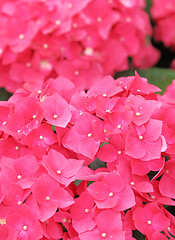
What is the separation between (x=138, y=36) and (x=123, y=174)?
84 cm

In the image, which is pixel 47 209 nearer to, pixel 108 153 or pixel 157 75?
pixel 108 153

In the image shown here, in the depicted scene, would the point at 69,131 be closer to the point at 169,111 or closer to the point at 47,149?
the point at 47,149

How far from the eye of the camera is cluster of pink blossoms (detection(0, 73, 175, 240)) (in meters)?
0.63

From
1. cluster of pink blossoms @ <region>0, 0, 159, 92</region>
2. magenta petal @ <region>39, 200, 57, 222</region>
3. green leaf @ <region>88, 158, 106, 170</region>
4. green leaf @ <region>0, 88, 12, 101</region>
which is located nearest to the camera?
magenta petal @ <region>39, 200, 57, 222</region>

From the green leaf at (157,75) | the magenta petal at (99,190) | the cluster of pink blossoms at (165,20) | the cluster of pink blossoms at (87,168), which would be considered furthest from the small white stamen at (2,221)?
the cluster of pink blossoms at (165,20)

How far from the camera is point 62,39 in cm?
122

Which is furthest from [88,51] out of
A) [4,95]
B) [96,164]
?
[96,164]

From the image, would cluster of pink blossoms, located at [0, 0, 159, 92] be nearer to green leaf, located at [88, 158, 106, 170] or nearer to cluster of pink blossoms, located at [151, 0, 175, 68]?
cluster of pink blossoms, located at [151, 0, 175, 68]

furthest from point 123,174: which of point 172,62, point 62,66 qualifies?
point 172,62

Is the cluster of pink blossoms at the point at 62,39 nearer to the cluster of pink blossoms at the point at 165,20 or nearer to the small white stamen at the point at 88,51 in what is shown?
the small white stamen at the point at 88,51

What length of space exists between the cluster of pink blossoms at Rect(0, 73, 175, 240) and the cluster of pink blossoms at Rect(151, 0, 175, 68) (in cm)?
98

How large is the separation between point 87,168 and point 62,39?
645 mm

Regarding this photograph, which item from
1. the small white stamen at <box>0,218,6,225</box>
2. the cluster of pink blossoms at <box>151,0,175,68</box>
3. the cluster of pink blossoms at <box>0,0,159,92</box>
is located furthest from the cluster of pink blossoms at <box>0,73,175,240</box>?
the cluster of pink blossoms at <box>151,0,175,68</box>

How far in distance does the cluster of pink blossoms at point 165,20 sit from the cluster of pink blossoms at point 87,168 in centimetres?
98
